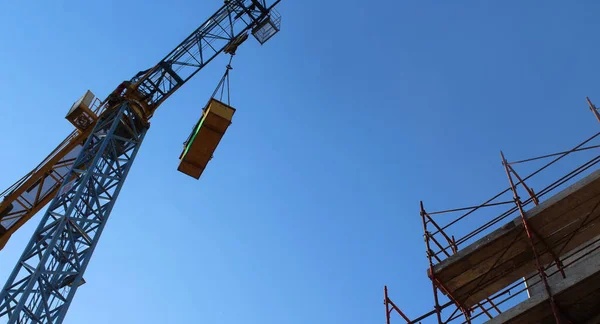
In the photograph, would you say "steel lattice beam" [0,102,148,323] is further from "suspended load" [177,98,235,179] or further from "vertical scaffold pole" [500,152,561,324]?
"vertical scaffold pole" [500,152,561,324]

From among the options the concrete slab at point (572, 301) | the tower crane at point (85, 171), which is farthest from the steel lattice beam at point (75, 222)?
the concrete slab at point (572, 301)

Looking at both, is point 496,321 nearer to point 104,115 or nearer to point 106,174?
point 106,174

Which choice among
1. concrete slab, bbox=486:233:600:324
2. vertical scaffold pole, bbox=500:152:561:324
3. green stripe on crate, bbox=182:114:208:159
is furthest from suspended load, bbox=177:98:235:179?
concrete slab, bbox=486:233:600:324

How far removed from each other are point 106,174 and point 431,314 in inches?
422

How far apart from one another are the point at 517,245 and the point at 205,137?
29.7 feet

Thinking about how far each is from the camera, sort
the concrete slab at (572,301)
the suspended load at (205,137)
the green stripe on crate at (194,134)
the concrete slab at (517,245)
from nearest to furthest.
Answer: the concrete slab at (572,301) < the concrete slab at (517,245) < the suspended load at (205,137) < the green stripe on crate at (194,134)

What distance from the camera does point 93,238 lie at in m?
16.2

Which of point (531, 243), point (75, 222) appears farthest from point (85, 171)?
point (531, 243)

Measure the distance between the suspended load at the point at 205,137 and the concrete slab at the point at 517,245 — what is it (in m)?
7.89

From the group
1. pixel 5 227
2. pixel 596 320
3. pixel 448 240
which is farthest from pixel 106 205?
pixel 596 320

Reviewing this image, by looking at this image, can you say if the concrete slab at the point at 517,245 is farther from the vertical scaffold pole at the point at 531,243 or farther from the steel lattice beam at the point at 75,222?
the steel lattice beam at the point at 75,222

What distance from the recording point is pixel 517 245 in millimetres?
11258

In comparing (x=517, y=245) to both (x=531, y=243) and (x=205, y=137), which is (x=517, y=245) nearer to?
(x=531, y=243)

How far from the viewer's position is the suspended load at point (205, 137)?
1705 cm
